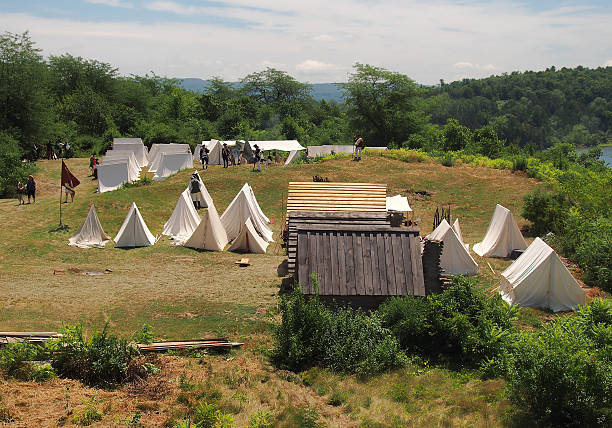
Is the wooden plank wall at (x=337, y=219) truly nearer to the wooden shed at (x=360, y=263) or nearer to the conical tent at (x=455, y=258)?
the conical tent at (x=455, y=258)

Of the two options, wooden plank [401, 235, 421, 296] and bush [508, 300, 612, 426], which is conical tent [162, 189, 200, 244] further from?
bush [508, 300, 612, 426]

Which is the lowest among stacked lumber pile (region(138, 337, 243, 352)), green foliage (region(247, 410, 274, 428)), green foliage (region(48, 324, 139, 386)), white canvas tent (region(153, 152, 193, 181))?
green foliage (region(247, 410, 274, 428))

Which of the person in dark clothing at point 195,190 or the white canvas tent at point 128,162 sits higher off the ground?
the white canvas tent at point 128,162

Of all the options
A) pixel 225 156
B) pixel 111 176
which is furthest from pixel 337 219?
pixel 225 156

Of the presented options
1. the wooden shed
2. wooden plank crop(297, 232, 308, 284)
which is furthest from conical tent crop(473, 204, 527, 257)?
wooden plank crop(297, 232, 308, 284)

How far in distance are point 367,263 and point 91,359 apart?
6.40 metres

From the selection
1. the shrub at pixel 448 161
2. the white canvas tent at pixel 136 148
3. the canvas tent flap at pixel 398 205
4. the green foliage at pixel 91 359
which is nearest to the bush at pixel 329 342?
the green foliage at pixel 91 359

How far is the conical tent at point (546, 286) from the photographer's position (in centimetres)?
1466

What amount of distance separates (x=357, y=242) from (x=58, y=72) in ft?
188

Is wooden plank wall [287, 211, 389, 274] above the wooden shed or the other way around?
above

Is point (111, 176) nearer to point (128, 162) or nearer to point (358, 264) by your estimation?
point (128, 162)

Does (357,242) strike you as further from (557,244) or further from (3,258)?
(3,258)

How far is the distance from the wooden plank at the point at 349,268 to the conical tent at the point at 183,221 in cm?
1033

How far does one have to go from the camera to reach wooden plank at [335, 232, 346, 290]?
41.2ft
